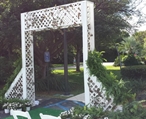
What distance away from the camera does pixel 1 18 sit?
8344 millimetres

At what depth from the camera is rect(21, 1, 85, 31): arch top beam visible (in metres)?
5.62

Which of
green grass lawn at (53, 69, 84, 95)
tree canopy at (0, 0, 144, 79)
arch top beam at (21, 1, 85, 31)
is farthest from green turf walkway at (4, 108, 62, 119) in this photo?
tree canopy at (0, 0, 144, 79)

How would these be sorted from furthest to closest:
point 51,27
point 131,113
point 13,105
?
point 51,27 → point 13,105 → point 131,113

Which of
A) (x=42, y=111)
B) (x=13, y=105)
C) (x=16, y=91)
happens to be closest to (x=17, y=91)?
(x=16, y=91)

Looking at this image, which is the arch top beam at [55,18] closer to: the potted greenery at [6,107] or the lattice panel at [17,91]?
the lattice panel at [17,91]

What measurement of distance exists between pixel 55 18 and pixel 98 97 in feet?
8.40

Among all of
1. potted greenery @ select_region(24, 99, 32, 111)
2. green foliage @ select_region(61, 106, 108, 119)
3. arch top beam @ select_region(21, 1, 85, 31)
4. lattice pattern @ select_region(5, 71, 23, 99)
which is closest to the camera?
green foliage @ select_region(61, 106, 108, 119)

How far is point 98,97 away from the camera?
5.18 meters

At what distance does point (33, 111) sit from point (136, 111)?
3.20m

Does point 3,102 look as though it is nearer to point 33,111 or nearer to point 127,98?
point 33,111

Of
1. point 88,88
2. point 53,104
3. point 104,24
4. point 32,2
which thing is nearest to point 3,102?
point 53,104

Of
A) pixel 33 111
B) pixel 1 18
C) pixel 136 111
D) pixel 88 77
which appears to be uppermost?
pixel 1 18

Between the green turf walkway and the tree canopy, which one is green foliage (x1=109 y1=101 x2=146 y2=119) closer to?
the green turf walkway

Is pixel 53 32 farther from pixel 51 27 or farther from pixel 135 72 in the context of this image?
pixel 135 72
